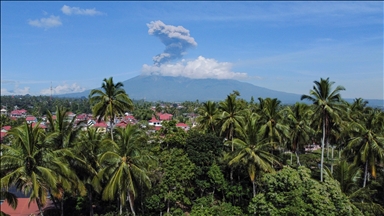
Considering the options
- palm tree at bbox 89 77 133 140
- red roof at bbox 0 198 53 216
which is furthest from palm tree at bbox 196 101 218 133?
red roof at bbox 0 198 53 216

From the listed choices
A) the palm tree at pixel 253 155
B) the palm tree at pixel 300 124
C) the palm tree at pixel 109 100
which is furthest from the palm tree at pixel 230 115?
the palm tree at pixel 109 100

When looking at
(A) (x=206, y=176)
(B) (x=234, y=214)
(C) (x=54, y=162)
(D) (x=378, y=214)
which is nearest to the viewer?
(C) (x=54, y=162)

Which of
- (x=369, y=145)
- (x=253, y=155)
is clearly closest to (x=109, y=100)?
(x=253, y=155)

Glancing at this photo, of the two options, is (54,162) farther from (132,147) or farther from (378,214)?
(378,214)

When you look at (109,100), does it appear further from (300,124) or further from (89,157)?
(300,124)

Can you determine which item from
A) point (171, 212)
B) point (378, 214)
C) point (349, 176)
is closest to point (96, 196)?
point (171, 212)

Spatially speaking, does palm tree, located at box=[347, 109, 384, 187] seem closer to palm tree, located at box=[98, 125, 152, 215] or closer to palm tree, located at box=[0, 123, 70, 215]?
palm tree, located at box=[98, 125, 152, 215]
